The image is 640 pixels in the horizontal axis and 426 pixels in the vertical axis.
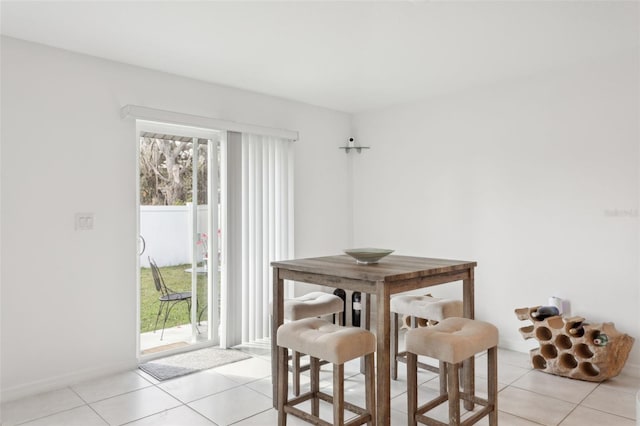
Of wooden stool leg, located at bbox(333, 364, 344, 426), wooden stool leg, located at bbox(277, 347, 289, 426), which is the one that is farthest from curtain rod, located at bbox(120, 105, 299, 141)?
wooden stool leg, located at bbox(333, 364, 344, 426)

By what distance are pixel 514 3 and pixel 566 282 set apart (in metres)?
2.27

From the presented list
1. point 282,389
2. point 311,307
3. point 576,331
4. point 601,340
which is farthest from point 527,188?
point 282,389

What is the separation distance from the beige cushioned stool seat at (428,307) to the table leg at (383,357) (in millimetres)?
819

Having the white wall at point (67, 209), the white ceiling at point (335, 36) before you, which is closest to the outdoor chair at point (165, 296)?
the white wall at point (67, 209)

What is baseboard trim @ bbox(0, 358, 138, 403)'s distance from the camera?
9.74 feet

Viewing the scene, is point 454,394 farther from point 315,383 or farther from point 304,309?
point 304,309

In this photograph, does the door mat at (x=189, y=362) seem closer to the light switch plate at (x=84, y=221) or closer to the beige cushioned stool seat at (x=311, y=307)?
the beige cushioned stool seat at (x=311, y=307)

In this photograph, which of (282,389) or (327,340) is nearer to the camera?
(327,340)

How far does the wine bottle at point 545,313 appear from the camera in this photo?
11.5ft

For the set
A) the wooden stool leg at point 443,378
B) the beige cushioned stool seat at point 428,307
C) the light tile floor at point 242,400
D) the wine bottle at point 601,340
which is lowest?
the light tile floor at point 242,400

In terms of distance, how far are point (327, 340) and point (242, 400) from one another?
1.13m

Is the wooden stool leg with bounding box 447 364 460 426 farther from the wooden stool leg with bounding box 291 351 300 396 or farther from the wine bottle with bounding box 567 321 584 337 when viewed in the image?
the wine bottle with bounding box 567 321 584 337

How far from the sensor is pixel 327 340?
7.09 ft

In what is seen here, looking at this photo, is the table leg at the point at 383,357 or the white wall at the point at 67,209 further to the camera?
the white wall at the point at 67,209
